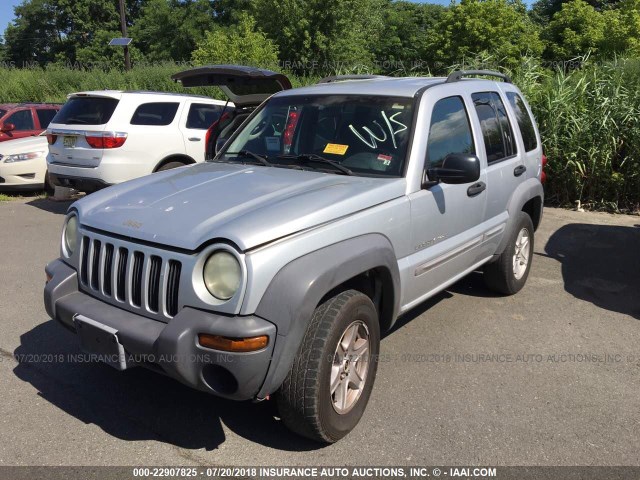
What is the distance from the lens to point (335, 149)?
4070 millimetres

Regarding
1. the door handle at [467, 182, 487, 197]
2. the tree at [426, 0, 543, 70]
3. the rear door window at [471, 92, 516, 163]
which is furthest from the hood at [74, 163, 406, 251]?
the tree at [426, 0, 543, 70]

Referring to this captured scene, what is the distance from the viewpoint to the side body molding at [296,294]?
2.77 m

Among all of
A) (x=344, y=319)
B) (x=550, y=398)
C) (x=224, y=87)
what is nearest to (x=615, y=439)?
(x=550, y=398)

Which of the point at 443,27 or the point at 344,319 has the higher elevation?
the point at 443,27

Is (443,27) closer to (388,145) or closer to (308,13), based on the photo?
(308,13)

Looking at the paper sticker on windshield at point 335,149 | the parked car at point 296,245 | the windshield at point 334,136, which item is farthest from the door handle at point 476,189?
the paper sticker on windshield at point 335,149

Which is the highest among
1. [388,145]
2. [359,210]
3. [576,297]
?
[388,145]

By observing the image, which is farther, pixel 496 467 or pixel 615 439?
pixel 615 439

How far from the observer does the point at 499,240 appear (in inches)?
199

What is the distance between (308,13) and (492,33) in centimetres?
1265

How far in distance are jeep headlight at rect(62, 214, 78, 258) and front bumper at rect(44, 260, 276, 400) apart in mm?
858

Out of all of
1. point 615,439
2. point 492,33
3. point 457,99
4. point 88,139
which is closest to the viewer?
point 615,439

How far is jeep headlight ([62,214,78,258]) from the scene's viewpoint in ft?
11.8

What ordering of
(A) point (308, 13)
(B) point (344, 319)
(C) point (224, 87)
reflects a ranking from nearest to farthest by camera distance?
(B) point (344, 319) → (C) point (224, 87) → (A) point (308, 13)
